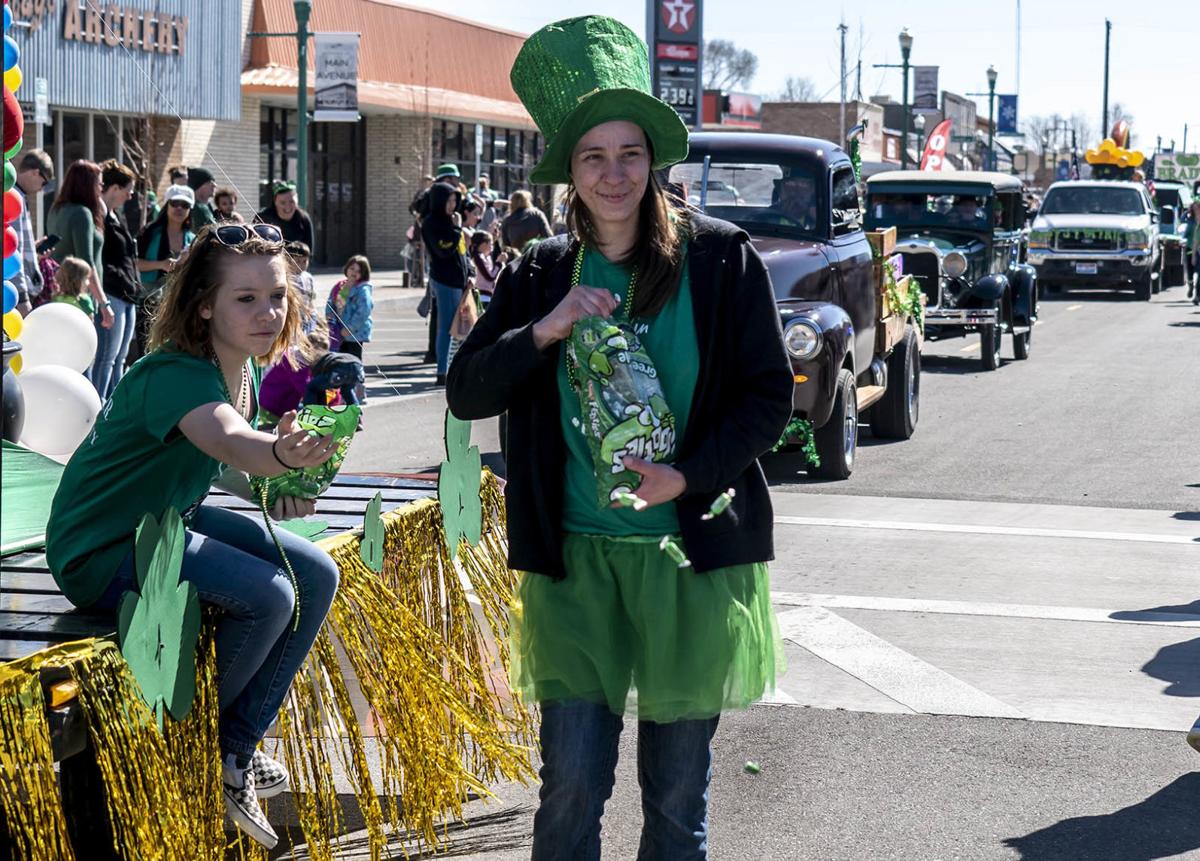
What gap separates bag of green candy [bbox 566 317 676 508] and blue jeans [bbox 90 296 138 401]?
363 inches

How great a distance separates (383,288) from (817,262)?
19.0m

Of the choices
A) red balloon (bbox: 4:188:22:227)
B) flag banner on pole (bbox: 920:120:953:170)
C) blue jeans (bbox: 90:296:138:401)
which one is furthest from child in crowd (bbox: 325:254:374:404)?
flag banner on pole (bbox: 920:120:953:170)

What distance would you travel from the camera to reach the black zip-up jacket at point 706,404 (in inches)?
125

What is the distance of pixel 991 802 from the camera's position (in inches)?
193

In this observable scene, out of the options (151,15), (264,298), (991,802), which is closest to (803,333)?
(991,802)

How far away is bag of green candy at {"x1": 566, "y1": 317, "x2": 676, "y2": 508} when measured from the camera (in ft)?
9.94

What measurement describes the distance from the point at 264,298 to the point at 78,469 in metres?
0.53

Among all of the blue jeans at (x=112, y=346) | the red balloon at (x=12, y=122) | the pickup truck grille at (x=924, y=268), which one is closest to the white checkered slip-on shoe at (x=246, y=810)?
the red balloon at (x=12, y=122)

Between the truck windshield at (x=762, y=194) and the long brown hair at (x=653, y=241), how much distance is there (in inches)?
329

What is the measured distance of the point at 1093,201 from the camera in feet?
103

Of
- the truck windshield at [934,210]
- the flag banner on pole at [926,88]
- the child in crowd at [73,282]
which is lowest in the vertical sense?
the child in crowd at [73,282]

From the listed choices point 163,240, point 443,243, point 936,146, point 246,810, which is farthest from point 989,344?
point 246,810

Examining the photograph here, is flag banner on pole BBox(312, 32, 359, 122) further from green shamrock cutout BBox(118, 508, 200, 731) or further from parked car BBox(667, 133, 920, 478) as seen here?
green shamrock cutout BBox(118, 508, 200, 731)

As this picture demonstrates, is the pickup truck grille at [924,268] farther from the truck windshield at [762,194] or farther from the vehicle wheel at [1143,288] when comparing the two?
the vehicle wheel at [1143,288]
